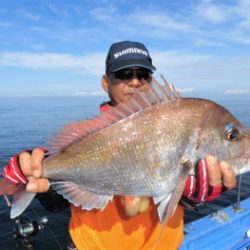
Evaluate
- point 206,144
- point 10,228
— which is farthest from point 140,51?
point 10,228

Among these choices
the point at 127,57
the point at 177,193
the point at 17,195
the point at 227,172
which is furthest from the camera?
the point at 127,57

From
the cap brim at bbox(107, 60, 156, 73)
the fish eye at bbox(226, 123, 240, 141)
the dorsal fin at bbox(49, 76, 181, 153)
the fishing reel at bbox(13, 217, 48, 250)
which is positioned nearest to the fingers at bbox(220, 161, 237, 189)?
the fish eye at bbox(226, 123, 240, 141)

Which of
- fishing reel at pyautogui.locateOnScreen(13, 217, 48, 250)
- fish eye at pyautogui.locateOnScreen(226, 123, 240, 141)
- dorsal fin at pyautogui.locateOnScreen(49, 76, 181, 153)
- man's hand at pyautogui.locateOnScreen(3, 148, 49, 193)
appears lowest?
fishing reel at pyautogui.locateOnScreen(13, 217, 48, 250)

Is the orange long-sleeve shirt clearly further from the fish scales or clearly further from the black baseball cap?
the black baseball cap

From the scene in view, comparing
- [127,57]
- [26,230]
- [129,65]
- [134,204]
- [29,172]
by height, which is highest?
[127,57]

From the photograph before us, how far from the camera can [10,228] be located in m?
13.3

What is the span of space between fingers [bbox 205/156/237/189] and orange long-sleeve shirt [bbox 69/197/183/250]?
805 mm

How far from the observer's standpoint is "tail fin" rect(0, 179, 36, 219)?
310 cm

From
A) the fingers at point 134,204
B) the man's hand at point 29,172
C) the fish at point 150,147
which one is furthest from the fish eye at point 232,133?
the man's hand at point 29,172

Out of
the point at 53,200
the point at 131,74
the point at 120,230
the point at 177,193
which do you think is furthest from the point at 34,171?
the point at 131,74

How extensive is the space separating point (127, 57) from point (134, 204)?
1708 millimetres

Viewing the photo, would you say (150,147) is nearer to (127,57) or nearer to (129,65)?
(129,65)

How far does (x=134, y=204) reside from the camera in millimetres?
3178

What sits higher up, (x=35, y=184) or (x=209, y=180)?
(x=35, y=184)
